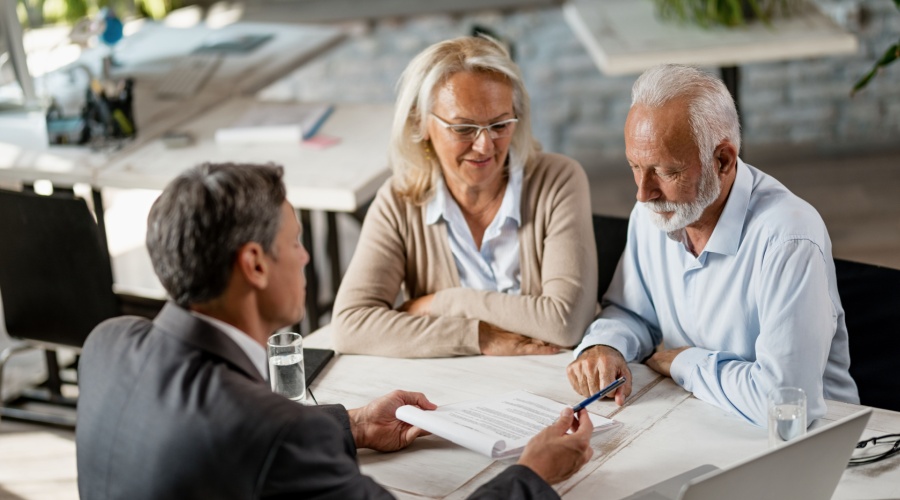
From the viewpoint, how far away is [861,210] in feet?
16.9

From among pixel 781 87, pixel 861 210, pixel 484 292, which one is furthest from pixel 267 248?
pixel 781 87

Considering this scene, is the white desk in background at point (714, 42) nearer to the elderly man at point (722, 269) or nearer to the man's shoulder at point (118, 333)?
the elderly man at point (722, 269)

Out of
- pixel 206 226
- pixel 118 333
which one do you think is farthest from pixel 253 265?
pixel 118 333

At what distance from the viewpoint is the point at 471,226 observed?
8.52ft

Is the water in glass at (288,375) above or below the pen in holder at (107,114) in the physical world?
above

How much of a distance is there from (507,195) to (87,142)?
1908mm

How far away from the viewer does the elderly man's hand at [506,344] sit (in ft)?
7.55

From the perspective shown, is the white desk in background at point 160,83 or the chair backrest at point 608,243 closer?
the chair backrest at point 608,243

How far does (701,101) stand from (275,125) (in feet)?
6.73

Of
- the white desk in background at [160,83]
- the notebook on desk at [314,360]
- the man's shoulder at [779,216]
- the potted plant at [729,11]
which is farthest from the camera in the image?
the potted plant at [729,11]

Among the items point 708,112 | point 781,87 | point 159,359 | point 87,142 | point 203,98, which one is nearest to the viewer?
point 159,359

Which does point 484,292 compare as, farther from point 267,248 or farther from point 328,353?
point 267,248

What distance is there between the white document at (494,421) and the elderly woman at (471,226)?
32 cm

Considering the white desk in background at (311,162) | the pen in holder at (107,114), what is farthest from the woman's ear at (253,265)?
the pen in holder at (107,114)
